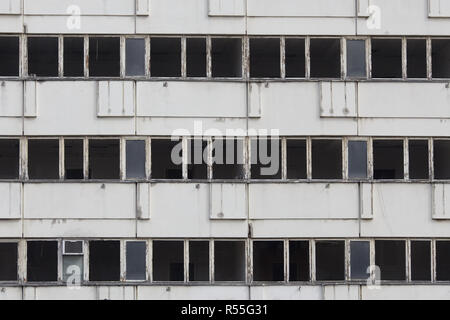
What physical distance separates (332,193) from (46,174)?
7780mm

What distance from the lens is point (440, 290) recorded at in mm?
36250

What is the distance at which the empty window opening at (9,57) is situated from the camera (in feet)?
120

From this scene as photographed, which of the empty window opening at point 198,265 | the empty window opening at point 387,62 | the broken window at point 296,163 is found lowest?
the empty window opening at point 198,265

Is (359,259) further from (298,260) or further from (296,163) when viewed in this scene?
(296,163)

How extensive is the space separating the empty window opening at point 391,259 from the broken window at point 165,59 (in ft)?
23.8

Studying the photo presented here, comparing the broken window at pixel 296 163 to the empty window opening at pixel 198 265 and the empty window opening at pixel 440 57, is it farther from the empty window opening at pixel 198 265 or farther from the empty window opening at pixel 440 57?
the empty window opening at pixel 440 57

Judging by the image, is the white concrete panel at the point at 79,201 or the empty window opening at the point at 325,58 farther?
the empty window opening at the point at 325,58

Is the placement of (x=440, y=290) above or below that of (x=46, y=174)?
below

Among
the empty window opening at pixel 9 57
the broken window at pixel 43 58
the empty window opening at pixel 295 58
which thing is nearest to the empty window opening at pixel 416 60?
the empty window opening at pixel 295 58

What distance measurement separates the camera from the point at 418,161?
122ft

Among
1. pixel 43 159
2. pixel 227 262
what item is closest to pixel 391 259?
pixel 227 262

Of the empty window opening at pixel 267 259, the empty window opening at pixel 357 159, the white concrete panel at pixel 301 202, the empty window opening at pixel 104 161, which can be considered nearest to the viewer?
the white concrete panel at pixel 301 202
